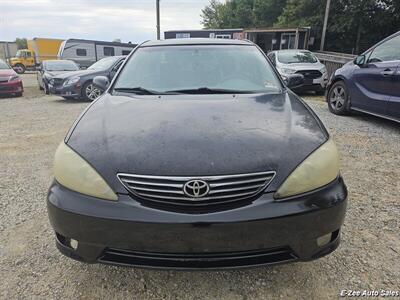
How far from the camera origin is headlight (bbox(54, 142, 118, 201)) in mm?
1655

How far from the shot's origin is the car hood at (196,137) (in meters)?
1.66

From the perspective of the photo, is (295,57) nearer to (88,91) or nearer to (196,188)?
(88,91)

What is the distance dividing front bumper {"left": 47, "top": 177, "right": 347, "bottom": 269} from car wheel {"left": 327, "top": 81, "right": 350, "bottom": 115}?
5009 mm

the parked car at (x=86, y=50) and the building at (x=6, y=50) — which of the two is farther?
the building at (x=6, y=50)

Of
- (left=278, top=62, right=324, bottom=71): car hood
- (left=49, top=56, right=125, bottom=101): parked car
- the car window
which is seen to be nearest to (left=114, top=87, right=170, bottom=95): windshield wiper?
the car window

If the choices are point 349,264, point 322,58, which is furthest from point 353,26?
point 349,264

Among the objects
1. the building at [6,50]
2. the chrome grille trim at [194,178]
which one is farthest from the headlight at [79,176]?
the building at [6,50]

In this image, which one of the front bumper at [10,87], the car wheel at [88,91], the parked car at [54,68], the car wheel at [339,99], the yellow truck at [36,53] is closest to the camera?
the car wheel at [339,99]

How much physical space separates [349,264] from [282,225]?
0.87 meters

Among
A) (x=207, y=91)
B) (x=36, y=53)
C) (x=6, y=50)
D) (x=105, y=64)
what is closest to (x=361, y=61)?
(x=207, y=91)

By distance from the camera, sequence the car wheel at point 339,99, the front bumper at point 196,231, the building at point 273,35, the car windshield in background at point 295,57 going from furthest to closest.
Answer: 1. the building at point 273,35
2. the car windshield in background at point 295,57
3. the car wheel at point 339,99
4. the front bumper at point 196,231

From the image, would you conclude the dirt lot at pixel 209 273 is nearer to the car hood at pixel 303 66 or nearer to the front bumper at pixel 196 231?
the front bumper at pixel 196 231

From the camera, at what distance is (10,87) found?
1102cm

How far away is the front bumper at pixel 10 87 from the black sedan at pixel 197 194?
10760 millimetres
